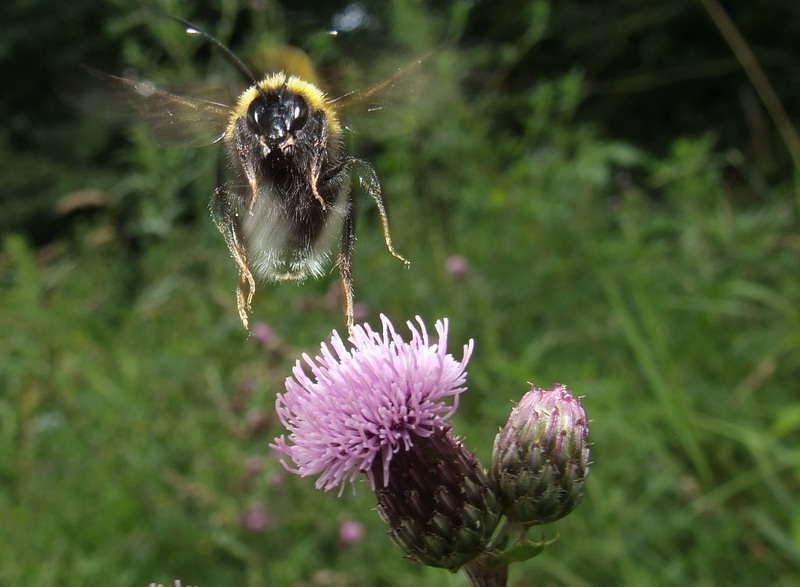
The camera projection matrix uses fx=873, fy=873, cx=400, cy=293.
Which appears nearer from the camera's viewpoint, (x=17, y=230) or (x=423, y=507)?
(x=423, y=507)

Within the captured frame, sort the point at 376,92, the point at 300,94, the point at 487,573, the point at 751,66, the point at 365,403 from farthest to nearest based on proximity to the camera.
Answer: the point at 751,66, the point at 300,94, the point at 376,92, the point at 365,403, the point at 487,573

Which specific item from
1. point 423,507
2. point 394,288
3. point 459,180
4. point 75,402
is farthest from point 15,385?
point 423,507

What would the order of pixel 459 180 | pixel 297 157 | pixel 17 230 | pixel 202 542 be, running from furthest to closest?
pixel 17 230 → pixel 459 180 → pixel 202 542 → pixel 297 157

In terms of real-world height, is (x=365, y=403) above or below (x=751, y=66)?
below

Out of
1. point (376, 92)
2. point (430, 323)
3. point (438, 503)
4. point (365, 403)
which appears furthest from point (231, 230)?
point (430, 323)

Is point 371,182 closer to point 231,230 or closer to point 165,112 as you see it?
point 231,230

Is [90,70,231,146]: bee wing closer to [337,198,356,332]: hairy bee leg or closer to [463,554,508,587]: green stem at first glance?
[337,198,356,332]: hairy bee leg

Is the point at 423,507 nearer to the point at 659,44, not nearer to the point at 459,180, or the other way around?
the point at 459,180

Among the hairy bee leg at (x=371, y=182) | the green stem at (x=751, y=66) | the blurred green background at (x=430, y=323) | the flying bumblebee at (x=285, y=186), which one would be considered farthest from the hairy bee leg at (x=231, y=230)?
the green stem at (x=751, y=66)
